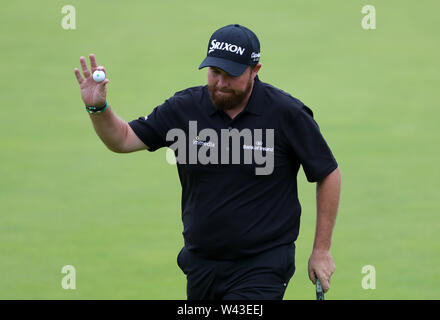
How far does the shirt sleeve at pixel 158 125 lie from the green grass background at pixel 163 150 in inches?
112

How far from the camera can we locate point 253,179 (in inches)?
229

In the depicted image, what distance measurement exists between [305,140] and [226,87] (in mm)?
577

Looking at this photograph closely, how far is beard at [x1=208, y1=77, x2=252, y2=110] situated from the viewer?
228 inches

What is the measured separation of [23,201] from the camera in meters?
10.7

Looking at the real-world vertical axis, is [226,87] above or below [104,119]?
above
